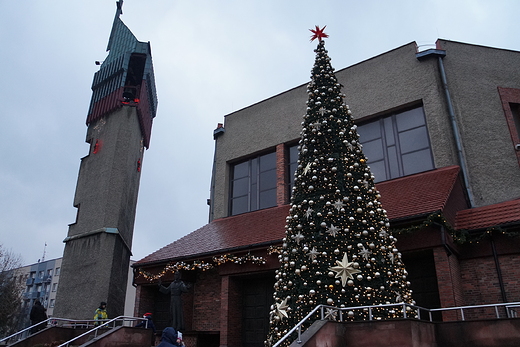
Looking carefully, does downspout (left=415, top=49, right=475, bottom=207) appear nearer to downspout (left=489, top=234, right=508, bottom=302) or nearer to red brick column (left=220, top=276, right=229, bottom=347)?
downspout (left=489, top=234, right=508, bottom=302)

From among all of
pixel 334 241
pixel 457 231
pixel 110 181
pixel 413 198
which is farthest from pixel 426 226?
pixel 110 181

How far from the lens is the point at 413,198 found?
37.1 feet

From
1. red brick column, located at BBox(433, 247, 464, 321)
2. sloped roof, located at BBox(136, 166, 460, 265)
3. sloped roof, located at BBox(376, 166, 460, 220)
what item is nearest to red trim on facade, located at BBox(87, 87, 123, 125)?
sloped roof, located at BBox(136, 166, 460, 265)

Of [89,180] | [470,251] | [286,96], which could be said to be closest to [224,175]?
[286,96]

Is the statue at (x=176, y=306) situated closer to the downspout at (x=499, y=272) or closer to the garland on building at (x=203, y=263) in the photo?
the garland on building at (x=203, y=263)

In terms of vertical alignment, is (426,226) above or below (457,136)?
below

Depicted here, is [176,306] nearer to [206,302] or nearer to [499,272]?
[206,302]

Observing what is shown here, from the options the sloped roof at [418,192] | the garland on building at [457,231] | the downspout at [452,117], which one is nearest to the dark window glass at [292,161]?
the sloped roof at [418,192]

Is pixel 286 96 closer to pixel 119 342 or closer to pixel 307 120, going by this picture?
pixel 307 120

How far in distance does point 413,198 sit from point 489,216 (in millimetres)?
1776

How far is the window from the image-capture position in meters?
13.7

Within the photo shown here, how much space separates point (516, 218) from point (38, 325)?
41.8 feet

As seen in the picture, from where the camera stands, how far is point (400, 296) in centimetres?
770

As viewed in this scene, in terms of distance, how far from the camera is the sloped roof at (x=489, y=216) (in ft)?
33.8
